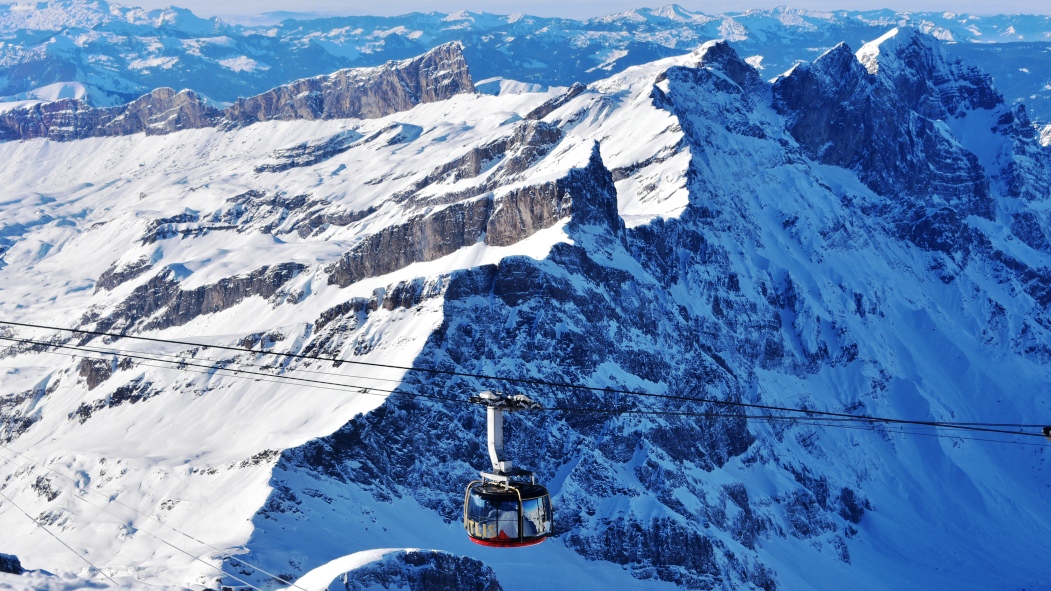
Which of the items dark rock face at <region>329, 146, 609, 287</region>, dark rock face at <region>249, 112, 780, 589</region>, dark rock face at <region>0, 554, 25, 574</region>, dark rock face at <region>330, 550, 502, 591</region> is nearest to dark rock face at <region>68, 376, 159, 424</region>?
dark rock face at <region>249, 112, 780, 589</region>

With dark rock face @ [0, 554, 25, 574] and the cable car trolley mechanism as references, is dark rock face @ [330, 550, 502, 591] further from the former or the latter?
the cable car trolley mechanism

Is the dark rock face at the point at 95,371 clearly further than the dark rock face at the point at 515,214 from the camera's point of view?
Yes

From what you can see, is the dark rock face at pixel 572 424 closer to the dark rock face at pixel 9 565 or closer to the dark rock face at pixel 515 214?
the dark rock face at pixel 515 214

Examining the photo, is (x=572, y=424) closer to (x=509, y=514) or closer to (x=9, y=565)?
(x=9, y=565)

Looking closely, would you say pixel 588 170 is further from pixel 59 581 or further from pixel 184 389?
pixel 59 581

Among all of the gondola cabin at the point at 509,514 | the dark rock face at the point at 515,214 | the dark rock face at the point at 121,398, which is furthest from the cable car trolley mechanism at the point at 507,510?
the dark rock face at the point at 121,398

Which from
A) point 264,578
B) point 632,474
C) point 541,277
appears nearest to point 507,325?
point 541,277

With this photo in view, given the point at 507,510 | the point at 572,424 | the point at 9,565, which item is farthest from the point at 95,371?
the point at 507,510
